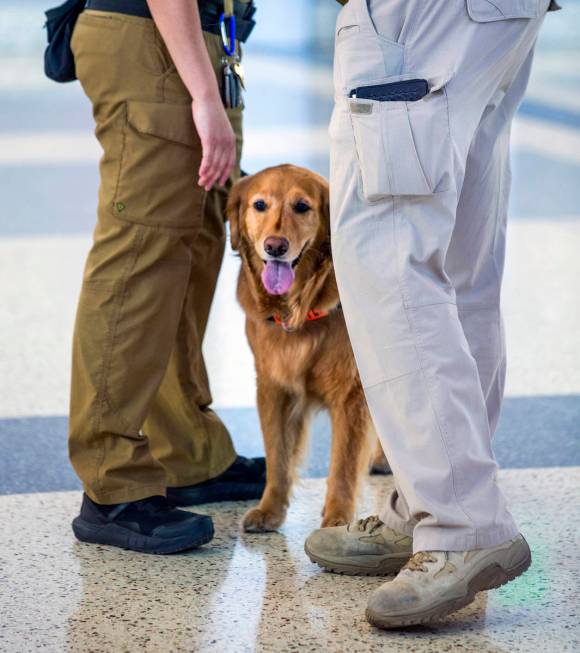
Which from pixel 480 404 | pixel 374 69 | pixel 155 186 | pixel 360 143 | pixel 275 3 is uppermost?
pixel 374 69

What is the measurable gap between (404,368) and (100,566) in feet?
2.70

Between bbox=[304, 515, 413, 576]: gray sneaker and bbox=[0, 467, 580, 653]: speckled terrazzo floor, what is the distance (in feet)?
0.10

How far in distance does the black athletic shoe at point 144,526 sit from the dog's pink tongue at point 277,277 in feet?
1.82

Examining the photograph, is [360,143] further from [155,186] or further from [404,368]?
[155,186]

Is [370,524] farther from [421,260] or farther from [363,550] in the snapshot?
[421,260]

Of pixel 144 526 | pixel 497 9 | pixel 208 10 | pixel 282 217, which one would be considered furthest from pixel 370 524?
pixel 208 10

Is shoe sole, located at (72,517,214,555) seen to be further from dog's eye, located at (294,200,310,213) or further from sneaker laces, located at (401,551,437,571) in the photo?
dog's eye, located at (294,200,310,213)

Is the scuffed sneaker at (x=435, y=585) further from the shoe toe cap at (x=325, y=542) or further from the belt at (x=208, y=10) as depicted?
the belt at (x=208, y=10)

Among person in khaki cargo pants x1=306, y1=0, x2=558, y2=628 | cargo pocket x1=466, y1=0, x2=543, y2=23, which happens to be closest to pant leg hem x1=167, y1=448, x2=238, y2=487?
person in khaki cargo pants x1=306, y1=0, x2=558, y2=628

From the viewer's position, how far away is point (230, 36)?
7.99ft

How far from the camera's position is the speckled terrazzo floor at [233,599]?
1.92 meters

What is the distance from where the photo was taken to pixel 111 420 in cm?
238

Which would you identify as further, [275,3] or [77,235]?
[275,3]

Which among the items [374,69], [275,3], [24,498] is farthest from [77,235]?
[275,3]
